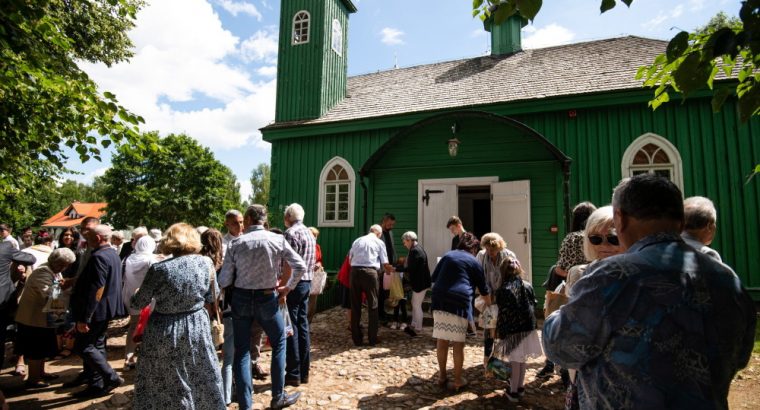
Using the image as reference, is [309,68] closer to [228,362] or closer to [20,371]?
[20,371]

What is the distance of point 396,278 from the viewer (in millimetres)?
7492

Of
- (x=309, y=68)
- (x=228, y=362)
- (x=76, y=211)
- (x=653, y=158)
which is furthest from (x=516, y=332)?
(x=76, y=211)

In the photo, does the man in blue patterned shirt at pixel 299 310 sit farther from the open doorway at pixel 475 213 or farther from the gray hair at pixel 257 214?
the open doorway at pixel 475 213

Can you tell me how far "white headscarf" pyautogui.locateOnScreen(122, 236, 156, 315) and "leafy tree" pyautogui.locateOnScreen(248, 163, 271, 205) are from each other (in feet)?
144

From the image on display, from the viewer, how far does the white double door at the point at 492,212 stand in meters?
8.15

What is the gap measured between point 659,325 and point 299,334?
417 centimetres

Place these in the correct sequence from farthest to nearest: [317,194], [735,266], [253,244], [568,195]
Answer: [317,194] < [568,195] < [735,266] < [253,244]

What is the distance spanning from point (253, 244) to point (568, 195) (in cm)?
666

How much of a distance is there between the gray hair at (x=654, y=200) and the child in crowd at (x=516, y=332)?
9.14 ft

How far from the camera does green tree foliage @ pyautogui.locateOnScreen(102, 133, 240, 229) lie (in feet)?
102

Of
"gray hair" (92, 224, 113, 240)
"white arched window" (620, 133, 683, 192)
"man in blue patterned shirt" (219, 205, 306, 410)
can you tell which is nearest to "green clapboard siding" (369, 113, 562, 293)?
"white arched window" (620, 133, 683, 192)

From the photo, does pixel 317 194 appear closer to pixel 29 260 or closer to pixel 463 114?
pixel 463 114

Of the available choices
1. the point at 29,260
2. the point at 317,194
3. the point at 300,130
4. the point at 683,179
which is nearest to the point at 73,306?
the point at 29,260

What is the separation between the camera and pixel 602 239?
7.96 ft
